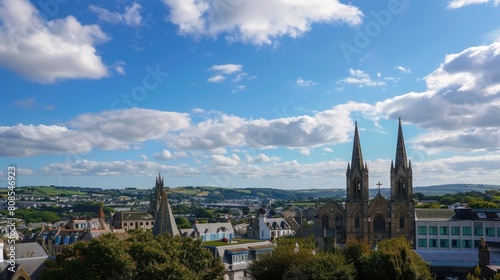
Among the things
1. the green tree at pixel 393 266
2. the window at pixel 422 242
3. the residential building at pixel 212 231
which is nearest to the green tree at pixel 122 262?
the green tree at pixel 393 266

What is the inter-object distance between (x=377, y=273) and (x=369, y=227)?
1737 inches

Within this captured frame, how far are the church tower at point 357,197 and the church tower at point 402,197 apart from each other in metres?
4.76

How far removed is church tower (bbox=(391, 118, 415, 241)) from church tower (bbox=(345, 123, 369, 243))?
4.76m

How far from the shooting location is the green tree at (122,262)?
3172cm

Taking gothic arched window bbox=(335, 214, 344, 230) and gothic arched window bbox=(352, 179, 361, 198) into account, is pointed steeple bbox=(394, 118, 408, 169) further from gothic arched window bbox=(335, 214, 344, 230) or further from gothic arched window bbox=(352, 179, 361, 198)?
gothic arched window bbox=(335, 214, 344, 230)

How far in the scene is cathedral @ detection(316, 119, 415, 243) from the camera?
254 ft

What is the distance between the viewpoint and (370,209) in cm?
8050

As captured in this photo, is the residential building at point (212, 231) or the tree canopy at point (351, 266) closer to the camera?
the tree canopy at point (351, 266)

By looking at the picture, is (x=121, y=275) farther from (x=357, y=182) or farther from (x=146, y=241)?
(x=357, y=182)

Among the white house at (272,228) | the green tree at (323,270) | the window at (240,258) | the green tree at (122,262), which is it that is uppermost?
the green tree at (122,262)

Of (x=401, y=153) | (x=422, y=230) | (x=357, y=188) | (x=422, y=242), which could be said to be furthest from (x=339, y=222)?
(x=401, y=153)

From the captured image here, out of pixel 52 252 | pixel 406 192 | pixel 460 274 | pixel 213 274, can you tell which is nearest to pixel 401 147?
pixel 406 192

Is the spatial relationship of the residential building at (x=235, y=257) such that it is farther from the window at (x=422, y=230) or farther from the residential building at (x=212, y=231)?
the residential building at (x=212, y=231)

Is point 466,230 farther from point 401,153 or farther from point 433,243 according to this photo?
point 401,153
